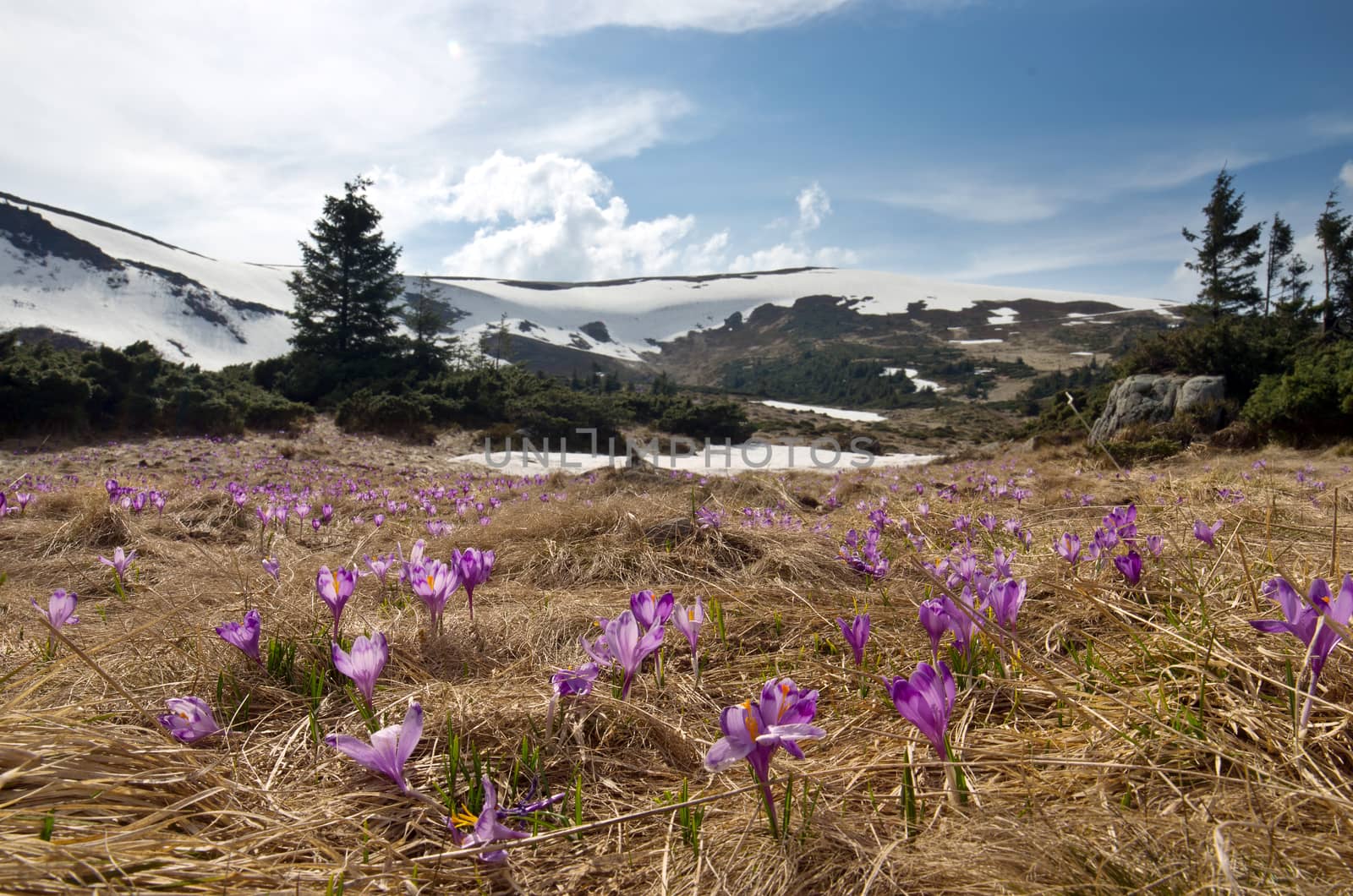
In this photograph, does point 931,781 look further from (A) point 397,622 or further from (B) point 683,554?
(B) point 683,554

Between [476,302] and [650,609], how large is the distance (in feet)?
334

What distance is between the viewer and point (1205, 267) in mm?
30969

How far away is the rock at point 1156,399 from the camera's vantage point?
1384 cm

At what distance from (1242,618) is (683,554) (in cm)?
214

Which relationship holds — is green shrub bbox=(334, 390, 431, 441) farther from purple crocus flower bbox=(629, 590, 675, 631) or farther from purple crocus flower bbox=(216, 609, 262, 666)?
purple crocus flower bbox=(629, 590, 675, 631)

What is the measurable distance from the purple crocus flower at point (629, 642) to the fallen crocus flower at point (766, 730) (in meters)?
0.41

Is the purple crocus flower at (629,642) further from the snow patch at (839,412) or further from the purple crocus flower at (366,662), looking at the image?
the snow patch at (839,412)

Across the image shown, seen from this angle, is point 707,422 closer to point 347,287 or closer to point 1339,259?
point 347,287

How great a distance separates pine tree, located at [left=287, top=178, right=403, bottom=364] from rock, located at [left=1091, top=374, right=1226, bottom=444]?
19759 mm

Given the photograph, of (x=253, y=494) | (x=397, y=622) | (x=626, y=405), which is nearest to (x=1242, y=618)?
(x=397, y=622)

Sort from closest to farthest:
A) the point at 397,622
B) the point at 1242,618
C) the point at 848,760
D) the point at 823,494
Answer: the point at 848,760 < the point at 1242,618 < the point at 397,622 < the point at 823,494

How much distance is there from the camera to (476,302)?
9669cm

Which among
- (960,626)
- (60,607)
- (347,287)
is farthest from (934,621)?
(347,287)

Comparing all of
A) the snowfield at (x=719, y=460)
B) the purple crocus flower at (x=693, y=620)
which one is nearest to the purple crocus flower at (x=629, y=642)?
the purple crocus flower at (x=693, y=620)
